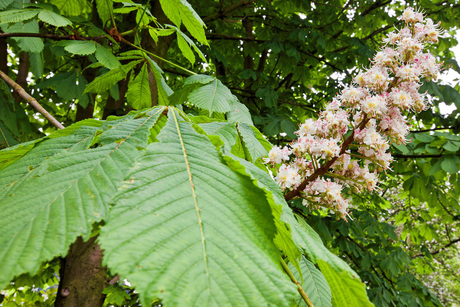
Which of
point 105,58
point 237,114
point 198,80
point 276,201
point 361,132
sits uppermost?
point 105,58

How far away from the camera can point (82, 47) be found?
39.1 inches

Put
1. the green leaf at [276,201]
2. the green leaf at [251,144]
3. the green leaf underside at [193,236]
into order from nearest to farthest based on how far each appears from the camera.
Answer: the green leaf underside at [193,236] → the green leaf at [276,201] → the green leaf at [251,144]

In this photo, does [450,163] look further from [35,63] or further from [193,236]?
[35,63]

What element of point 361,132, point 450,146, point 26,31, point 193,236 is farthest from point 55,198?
point 450,146

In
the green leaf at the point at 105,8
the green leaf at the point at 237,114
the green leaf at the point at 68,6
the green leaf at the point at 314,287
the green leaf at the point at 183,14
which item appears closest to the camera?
the green leaf at the point at 314,287

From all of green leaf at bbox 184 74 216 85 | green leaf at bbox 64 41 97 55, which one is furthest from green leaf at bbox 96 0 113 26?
green leaf at bbox 184 74 216 85

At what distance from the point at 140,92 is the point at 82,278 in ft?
3.59

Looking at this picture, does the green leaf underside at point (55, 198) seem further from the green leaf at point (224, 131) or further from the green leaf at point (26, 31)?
the green leaf at point (26, 31)

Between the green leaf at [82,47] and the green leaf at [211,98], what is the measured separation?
0.38m

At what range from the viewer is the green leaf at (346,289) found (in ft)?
1.37

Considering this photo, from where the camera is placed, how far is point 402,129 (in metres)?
0.84

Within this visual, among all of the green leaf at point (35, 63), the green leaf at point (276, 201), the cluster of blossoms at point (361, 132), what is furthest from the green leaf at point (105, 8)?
the green leaf at point (276, 201)

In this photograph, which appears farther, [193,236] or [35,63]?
[35,63]

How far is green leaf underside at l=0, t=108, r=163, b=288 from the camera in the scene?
26 cm
